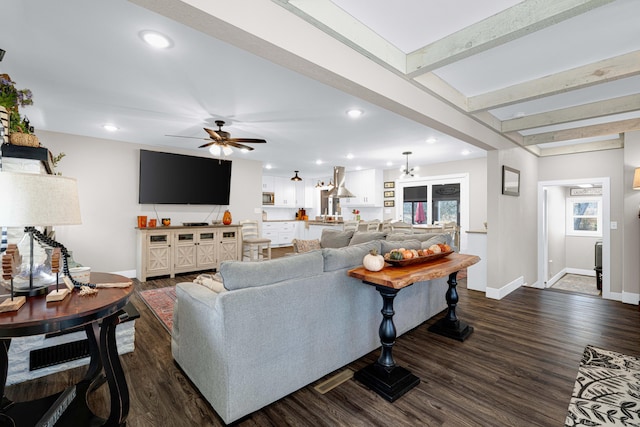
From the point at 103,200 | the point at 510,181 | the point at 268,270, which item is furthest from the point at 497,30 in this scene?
the point at 103,200

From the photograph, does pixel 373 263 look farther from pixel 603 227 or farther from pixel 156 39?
pixel 603 227

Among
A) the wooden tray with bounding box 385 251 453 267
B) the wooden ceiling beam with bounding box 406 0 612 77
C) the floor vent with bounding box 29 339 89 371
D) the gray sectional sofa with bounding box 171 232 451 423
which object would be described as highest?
the wooden ceiling beam with bounding box 406 0 612 77

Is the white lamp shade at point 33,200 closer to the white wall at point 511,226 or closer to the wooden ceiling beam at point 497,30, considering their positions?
the wooden ceiling beam at point 497,30

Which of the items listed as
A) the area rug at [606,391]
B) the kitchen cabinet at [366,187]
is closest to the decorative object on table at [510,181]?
the area rug at [606,391]

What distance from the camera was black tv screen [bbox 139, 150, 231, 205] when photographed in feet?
18.0

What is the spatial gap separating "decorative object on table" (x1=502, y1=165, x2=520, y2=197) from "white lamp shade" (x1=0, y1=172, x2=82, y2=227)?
16.0ft

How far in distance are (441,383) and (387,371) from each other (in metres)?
0.42

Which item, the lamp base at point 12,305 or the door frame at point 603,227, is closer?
the lamp base at point 12,305

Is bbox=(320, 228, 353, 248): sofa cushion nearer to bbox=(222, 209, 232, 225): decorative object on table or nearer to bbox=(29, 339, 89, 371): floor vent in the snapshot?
bbox=(222, 209, 232, 225): decorative object on table

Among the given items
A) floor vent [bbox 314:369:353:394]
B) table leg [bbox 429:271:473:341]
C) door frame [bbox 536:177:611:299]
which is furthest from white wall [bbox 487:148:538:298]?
floor vent [bbox 314:369:353:394]

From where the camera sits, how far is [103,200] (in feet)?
16.9

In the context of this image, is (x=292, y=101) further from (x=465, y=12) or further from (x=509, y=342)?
(x=509, y=342)

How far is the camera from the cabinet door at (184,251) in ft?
17.9

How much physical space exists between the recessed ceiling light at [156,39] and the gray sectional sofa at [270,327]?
173cm
